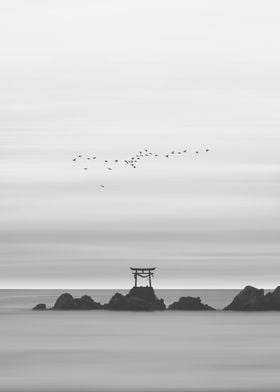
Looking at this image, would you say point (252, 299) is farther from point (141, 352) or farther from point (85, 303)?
point (141, 352)

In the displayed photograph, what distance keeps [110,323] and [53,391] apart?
182 ft

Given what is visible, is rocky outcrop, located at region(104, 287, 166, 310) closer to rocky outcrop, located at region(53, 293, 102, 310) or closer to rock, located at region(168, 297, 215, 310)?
rock, located at region(168, 297, 215, 310)

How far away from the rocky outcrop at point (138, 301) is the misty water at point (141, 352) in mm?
1101

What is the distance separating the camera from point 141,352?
95.4m

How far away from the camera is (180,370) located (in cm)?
8231

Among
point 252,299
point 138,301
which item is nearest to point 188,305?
point 138,301

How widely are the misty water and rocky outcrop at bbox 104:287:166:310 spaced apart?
1.10 metres

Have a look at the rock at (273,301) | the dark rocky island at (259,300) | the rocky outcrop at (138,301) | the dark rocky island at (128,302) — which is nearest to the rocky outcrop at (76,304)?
the dark rocky island at (128,302)

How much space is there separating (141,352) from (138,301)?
36.9 metres

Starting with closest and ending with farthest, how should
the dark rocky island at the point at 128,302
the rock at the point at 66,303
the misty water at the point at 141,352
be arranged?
the misty water at the point at 141,352 → the dark rocky island at the point at 128,302 → the rock at the point at 66,303

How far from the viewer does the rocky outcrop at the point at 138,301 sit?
130 metres

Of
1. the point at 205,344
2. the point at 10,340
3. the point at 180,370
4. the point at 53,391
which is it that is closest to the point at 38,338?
the point at 10,340

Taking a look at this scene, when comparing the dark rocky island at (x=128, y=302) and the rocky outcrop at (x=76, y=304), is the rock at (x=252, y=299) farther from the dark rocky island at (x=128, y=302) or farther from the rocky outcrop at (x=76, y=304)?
the rocky outcrop at (x=76, y=304)

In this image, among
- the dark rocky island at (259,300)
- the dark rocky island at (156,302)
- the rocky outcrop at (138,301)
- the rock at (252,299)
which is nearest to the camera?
the dark rocky island at (259,300)
